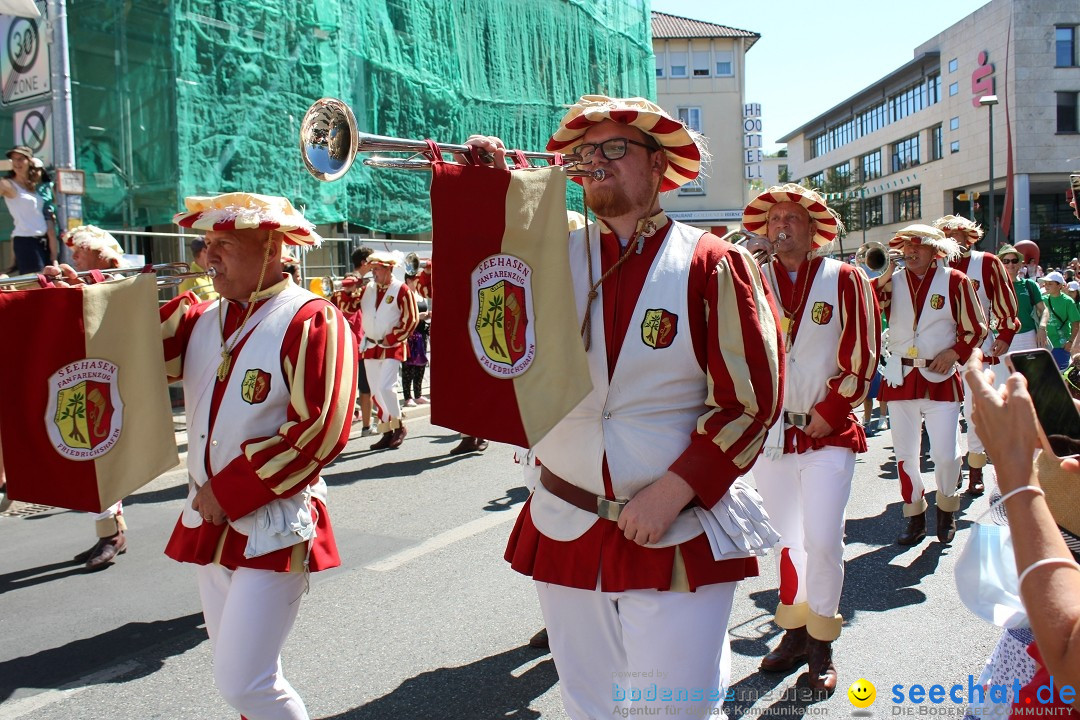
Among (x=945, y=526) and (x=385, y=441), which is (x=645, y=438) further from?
(x=385, y=441)

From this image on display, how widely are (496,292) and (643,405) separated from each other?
52 centimetres

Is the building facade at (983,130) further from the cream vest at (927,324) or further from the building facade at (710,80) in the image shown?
the cream vest at (927,324)

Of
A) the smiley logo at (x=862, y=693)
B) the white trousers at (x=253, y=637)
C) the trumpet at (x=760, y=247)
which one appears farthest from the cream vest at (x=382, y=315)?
the white trousers at (x=253, y=637)

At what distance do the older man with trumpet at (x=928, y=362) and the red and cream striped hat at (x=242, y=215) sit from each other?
4.69 meters

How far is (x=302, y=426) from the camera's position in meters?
2.96

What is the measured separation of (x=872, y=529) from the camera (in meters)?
6.59

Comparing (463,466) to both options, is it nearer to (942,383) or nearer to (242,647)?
(942,383)

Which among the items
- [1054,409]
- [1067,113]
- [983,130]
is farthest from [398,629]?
[983,130]

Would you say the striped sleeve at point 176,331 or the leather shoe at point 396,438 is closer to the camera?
the striped sleeve at point 176,331

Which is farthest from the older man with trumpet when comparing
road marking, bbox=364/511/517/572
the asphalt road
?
road marking, bbox=364/511/517/572

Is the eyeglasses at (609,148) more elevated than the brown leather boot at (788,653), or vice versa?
the eyeglasses at (609,148)

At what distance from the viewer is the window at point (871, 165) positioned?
64.6m

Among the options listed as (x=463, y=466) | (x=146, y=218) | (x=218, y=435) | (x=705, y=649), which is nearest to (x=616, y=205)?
(x=705, y=649)

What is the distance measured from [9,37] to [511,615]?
9588 millimetres
